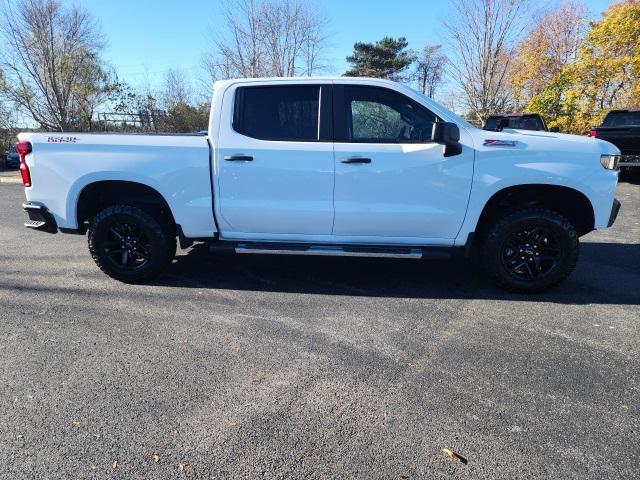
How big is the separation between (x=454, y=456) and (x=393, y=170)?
2576mm

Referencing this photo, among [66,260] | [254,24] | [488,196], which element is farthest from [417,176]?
[254,24]

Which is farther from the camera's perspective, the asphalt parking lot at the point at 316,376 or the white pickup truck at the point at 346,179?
the white pickup truck at the point at 346,179

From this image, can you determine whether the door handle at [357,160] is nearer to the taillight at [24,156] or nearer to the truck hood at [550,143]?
the truck hood at [550,143]

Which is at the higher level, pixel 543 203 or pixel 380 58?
pixel 380 58

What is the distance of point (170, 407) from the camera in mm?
2678

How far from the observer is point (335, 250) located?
14.5 ft

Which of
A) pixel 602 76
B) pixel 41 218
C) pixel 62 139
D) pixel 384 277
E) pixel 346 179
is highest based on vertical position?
pixel 602 76

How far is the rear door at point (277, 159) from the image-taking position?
13.9 feet

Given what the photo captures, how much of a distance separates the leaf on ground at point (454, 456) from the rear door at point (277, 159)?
97.6 inches

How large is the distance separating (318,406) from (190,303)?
2029 millimetres

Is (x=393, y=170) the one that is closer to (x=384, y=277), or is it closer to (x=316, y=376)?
(x=384, y=277)

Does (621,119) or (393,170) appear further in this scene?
(621,119)

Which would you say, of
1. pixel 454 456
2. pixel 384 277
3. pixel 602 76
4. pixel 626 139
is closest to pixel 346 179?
pixel 384 277

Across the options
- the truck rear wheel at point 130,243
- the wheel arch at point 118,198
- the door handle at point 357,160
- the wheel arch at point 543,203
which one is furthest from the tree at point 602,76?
the truck rear wheel at point 130,243
